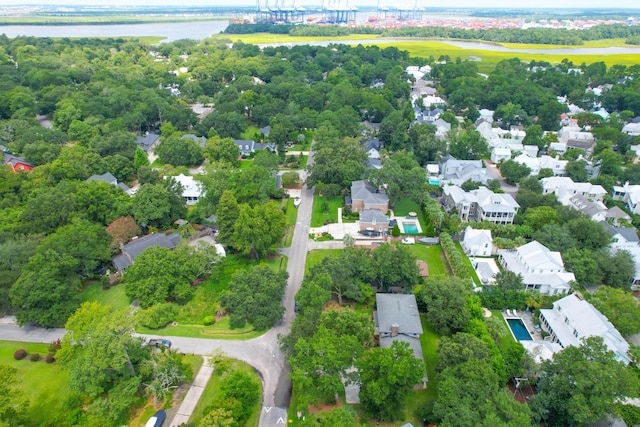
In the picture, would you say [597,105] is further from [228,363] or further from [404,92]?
[228,363]

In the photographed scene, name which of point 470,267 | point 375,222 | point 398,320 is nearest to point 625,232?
point 470,267

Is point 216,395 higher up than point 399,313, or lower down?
lower down

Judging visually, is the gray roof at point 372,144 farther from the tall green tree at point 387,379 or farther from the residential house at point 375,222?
the tall green tree at point 387,379

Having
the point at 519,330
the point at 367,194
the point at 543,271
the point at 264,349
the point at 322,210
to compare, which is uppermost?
the point at 543,271

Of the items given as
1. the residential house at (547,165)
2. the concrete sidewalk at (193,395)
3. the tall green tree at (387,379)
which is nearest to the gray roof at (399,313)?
the tall green tree at (387,379)

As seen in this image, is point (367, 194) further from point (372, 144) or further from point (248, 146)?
point (248, 146)

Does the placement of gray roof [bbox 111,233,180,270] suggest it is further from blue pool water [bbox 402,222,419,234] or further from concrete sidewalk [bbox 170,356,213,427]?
blue pool water [bbox 402,222,419,234]

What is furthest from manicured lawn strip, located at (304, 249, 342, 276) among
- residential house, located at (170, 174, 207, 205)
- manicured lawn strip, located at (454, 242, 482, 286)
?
residential house, located at (170, 174, 207, 205)
